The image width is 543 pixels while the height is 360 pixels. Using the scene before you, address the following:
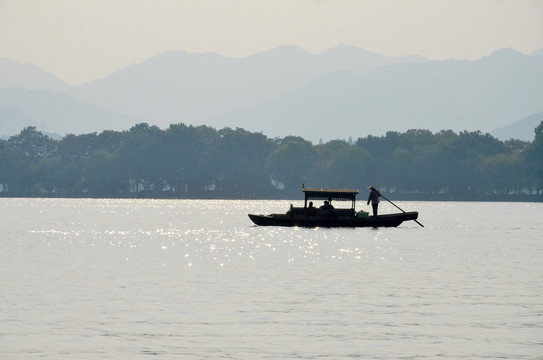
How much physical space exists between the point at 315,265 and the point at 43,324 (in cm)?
2107

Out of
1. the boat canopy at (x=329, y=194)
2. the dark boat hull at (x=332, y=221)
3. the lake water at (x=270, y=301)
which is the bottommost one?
the lake water at (x=270, y=301)

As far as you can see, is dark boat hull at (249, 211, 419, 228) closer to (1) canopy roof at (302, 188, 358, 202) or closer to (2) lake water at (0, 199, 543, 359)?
(1) canopy roof at (302, 188, 358, 202)

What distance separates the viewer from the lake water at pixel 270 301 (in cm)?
2559

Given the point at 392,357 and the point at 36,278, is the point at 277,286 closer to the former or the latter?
the point at 36,278

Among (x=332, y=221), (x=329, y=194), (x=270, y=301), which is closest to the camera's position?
(x=270, y=301)

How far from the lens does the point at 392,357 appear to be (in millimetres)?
24266

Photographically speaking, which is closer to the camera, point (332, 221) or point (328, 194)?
point (332, 221)

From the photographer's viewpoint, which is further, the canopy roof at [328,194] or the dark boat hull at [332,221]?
the canopy roof at [328,194]

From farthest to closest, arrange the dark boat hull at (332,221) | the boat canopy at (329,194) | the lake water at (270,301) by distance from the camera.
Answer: the boat canopy at (329,194) < the dark boat hull at (332,221) < the lake water at (270,301)

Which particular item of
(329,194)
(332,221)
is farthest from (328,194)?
(332,221)

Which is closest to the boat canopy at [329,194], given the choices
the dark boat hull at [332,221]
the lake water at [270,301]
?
the dark boat hull at [332,221]

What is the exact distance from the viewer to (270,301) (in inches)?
1335

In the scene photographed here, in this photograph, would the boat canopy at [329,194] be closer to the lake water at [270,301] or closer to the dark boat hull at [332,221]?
the dark boat hull at [332,221]

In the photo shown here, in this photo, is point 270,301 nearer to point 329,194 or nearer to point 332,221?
point 332,221
